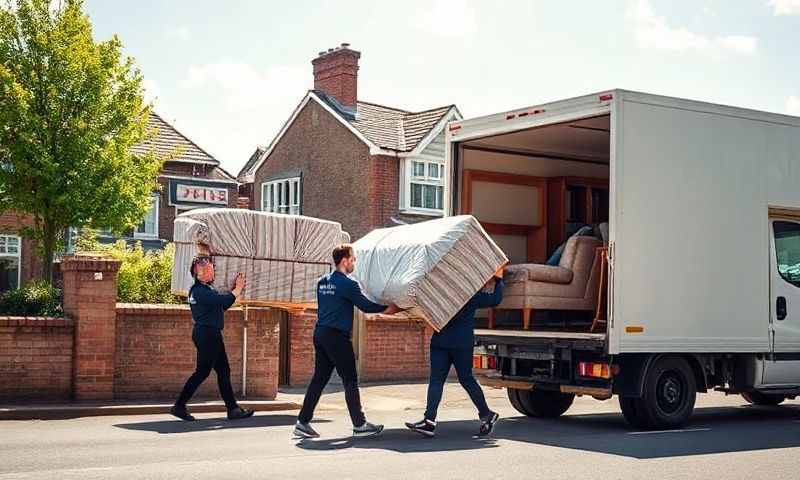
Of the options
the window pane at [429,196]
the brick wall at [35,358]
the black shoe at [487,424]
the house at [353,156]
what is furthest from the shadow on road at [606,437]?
the window pane at [429,196]

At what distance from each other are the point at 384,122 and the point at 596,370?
86.0ft

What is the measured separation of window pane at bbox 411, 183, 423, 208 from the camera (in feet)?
115

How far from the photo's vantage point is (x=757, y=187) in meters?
12.7

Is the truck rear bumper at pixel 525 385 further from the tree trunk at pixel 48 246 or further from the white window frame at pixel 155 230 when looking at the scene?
the white window frame at pixel 155 230

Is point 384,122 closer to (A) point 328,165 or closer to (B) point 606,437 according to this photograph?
(A) point 328,165

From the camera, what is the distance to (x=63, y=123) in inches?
826

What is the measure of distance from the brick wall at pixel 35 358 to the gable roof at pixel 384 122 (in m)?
21.3

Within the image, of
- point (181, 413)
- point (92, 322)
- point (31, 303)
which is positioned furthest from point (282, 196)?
point (181, 413)

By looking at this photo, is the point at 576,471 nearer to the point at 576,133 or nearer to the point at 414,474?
the point at 414,474

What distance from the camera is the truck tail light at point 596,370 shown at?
11.6 meters

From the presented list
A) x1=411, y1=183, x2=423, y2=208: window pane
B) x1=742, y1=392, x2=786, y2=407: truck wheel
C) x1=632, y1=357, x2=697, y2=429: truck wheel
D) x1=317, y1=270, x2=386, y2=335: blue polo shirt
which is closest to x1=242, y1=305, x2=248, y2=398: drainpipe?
x1=317, y1=270, x2=386, y2=335: blue polo shirt

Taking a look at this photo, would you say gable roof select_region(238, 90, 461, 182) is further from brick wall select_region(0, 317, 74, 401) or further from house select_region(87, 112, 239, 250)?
brick wall select_region(0, 317, 74, 401)

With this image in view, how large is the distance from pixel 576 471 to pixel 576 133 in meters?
5.74

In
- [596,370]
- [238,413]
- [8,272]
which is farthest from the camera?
[8,272]
